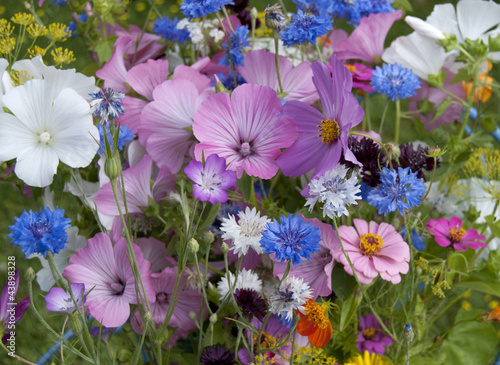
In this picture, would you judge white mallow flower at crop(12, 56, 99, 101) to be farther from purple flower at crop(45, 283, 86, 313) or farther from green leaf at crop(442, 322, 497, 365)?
green leaf at crop(442, 322, 497, 365)

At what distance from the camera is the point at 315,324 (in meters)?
0.46

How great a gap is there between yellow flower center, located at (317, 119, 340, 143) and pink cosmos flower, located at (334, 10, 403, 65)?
0.19 meters

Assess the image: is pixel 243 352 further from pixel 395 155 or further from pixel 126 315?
pixel 395 155

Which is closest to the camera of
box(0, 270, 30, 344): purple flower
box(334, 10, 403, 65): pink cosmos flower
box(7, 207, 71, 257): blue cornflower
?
box(7, 207, 71, 257): blue cornflower

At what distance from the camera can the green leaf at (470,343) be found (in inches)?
24.5

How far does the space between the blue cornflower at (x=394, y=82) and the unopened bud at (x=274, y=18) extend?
11 cm

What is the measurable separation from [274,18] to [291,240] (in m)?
0.21

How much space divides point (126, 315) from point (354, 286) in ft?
0.65

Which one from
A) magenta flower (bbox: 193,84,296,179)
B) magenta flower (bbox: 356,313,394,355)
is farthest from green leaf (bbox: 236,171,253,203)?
magenta flower (bbox: 356,313,394,355)

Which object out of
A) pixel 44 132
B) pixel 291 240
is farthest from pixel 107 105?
pixel 291 240

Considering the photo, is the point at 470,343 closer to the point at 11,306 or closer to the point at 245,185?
the point at 245,185

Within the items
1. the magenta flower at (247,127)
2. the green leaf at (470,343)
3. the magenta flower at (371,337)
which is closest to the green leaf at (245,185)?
the magenta flower at (247,127)

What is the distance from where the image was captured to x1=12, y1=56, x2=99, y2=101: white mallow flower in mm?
488

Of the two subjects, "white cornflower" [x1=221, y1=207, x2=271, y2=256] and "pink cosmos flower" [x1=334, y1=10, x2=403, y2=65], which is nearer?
"white cornflower" [x1=221, y1=207, x2=271, y2=256]
